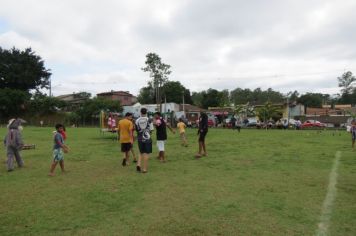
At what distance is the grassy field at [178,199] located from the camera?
546 cm

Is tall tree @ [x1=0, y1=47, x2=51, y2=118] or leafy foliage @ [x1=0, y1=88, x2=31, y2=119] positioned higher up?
tall tree @ [x1=0, y1=47, x2=51, y2=118]

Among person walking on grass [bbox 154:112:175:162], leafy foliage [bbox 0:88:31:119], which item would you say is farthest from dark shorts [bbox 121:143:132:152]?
leafy foliage [bbox 0:88:31:119]

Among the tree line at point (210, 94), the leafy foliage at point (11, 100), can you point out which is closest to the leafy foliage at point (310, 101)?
the tree line at point (210, 94)

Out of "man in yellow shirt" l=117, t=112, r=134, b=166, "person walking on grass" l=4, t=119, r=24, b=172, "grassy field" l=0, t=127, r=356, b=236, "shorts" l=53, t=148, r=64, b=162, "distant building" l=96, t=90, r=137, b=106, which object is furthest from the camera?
"distant building" l=96, t=90, r=137, b=106

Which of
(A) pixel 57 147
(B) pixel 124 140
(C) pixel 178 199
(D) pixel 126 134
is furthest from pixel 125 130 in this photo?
(C) pixel 178 199

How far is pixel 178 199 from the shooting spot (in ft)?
23.1

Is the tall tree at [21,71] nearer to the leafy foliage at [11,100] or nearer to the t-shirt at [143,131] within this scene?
the leafy foliage at [11,100]

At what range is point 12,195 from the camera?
7.52 meters

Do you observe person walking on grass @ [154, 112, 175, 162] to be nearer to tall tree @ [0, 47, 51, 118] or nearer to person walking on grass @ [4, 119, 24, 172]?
person walking on grass @ [4, 119, 24, 172]

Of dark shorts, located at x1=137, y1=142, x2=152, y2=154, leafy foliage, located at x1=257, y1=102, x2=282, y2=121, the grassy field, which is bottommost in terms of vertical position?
the grassy field

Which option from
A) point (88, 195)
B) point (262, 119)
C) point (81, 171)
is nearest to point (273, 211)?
point (88, 195)

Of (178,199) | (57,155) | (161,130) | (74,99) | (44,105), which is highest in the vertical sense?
(74,99)

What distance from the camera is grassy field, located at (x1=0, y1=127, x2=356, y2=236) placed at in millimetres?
5465

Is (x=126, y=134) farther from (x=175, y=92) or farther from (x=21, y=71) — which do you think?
(x=175, y=92)
